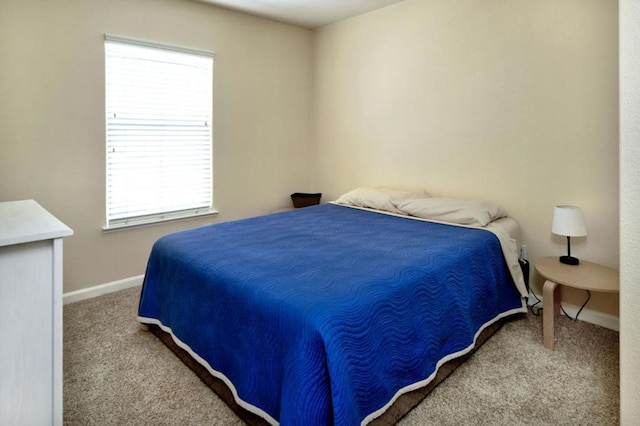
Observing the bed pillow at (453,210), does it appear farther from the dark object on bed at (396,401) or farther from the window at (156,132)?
the window at (156,132)

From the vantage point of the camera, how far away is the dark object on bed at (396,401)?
5.24ft

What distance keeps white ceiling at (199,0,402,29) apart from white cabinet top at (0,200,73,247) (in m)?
2.58

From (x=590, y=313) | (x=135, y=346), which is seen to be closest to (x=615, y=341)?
(x=590, y=313)

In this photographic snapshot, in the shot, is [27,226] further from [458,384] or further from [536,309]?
[536,309]

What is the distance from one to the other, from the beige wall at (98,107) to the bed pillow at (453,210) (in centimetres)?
168

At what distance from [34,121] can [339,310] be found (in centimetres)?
254

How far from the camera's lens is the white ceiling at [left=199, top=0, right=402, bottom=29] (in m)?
3.34

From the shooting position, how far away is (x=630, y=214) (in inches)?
55.2

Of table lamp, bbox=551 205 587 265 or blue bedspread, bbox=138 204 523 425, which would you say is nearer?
blue bedspread, bbox=138 204 523 425

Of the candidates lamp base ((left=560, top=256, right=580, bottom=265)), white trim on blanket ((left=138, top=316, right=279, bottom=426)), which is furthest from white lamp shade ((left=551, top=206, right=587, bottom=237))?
white trim on blanket ((left=138, top=316, right=279, bottom=426))

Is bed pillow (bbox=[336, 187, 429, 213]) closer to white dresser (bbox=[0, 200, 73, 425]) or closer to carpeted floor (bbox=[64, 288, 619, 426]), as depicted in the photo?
carpeted floor (bbox=[64, 288, 619, 426])

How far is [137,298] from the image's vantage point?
9.65ft

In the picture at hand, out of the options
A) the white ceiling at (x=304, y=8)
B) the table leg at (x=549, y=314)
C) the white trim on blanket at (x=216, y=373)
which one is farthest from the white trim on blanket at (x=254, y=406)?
the white ceiling at (x=304, y=8)

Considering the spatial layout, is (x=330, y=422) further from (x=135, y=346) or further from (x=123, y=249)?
(x=123, y=249)
